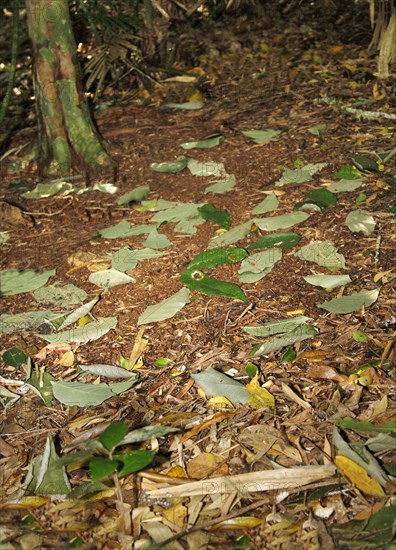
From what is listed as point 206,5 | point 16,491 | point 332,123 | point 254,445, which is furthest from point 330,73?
point 16,491

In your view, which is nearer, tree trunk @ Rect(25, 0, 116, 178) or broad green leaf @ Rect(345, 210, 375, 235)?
broad green leaf @ Rect(345, 210, 375, 235)

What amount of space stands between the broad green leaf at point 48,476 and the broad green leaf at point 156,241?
3.42 feet

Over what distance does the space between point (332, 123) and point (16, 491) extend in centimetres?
238

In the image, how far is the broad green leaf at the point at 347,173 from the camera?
9.26 feet

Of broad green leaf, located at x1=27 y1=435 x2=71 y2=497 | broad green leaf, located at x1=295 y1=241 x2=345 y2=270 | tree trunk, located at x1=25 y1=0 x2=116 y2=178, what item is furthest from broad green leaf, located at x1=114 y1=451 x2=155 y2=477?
tree trunk, located at x1=25 y1=0 x2=116 y2=178

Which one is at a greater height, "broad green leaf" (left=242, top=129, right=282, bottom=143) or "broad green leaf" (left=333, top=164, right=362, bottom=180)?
"broad green leaf" (left=242, top=129, right=282, bottom=143)

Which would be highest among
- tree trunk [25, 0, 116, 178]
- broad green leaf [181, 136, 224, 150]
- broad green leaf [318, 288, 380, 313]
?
tree trunk [25, 0, 116, 178]

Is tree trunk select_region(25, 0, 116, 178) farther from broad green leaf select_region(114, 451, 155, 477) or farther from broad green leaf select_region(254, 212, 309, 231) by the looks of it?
broad green leaf select_region(114, 451, 155, 477)

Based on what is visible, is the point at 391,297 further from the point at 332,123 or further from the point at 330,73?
the point at 330,73

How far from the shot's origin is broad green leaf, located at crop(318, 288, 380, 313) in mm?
2101

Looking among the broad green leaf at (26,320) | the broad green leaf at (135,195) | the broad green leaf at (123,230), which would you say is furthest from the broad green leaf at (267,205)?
the broad green leaf at (26,320)

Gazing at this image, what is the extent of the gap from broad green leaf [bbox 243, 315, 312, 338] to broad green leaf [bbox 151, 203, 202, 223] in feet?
2.65

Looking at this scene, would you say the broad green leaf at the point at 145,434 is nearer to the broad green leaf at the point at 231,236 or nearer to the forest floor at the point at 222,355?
the forest floor at the point at 222,355

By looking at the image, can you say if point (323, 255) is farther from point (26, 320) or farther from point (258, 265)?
point (26, 320)
